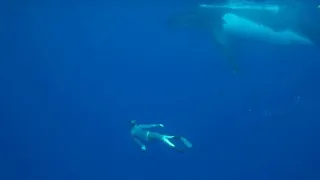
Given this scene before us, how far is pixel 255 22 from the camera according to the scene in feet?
53.6

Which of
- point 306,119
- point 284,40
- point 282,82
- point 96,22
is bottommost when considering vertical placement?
point 306,119

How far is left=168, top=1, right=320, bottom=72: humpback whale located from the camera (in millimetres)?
15828

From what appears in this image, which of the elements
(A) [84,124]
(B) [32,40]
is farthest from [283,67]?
(B) [32,40]

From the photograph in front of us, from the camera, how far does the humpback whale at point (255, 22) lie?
623 inches

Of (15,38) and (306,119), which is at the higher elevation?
(15,38)

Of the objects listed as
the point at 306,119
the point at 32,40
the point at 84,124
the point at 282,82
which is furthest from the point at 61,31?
the point at 306,119

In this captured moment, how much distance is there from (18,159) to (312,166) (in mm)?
17130

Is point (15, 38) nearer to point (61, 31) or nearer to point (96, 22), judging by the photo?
point (61, 31)

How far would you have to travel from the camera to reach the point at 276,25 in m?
16.1

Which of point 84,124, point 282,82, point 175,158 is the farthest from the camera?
point 84,124

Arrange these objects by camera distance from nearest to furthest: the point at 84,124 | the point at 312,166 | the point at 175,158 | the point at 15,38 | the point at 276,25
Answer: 1. the point at 276,25
2. the point at 312,166
3. the point at 175,158
4. the point at 84,124
5. the point at 15,38

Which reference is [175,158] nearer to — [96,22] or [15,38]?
[96,22]

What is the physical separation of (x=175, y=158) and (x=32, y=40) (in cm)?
1646

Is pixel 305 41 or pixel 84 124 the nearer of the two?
pixel 305 41
